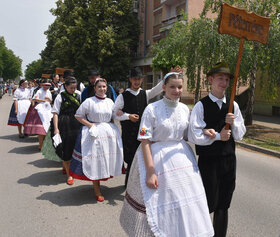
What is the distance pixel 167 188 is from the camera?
87.1 inches

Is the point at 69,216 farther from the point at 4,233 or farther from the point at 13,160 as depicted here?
the point at 13,160

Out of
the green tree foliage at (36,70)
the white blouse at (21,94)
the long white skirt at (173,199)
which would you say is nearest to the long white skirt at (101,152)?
the long white skirt at (173,199)

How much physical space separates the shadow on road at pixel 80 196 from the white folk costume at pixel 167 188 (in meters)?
1.71

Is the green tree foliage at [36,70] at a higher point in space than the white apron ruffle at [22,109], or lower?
higher

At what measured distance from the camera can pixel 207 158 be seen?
244 cm

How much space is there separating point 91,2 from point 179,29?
50.3ft

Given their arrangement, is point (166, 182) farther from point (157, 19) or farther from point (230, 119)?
point (157, 19)

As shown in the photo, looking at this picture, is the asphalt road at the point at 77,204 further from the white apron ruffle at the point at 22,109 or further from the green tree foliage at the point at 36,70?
the green tree foliage at the point at 36,70

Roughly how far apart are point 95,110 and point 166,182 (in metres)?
2.13

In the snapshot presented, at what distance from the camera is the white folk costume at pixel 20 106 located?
8.66 metres

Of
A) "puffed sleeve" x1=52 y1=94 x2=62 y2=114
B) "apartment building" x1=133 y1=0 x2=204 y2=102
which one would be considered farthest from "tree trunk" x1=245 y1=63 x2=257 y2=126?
"apartment building" x1=133 y1=0 x2=204 y2=102

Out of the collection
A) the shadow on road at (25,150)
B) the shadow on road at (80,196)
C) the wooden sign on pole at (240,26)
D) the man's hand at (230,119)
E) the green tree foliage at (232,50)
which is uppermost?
the green tree foliage at (232,50)

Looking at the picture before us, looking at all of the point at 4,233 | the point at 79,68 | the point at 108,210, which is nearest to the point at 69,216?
the point at 108,210

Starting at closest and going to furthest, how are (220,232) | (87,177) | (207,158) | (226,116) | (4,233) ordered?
(226,116) → (207,158) → (220,232) → (4,233) → (87,177)
